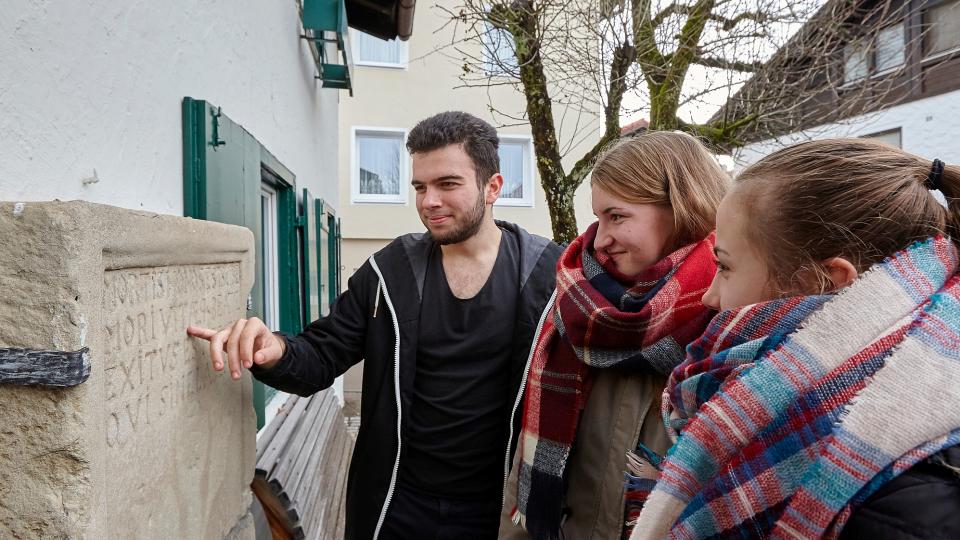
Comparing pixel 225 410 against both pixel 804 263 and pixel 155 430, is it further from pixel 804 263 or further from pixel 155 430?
pixel 804 263

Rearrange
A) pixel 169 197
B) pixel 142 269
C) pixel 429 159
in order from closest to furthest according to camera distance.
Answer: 1. pixel 142 269
2. pixel 169 197
3. pixel 429 159

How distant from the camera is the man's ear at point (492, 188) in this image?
2174 millimetres

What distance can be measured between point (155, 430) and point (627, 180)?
Answer: 1.17m

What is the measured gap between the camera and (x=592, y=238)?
1699 millimetres

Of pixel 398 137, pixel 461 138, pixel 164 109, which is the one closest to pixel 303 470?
pixel 461 138

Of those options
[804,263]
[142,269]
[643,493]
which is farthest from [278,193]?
[804,263]

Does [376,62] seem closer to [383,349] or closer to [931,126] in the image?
[931,126]

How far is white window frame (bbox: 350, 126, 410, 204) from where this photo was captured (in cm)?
1059

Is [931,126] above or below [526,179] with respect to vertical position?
above

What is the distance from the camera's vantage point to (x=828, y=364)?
2.80 ft

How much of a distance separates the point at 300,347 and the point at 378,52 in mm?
9927

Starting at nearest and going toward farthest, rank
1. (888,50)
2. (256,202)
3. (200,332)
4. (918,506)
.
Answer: (918,506) < (200,332) < (256,202) < (888,50)

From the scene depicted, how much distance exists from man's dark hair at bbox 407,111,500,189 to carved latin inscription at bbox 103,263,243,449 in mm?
875

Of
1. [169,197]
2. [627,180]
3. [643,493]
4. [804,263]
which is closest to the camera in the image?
[804,263]
